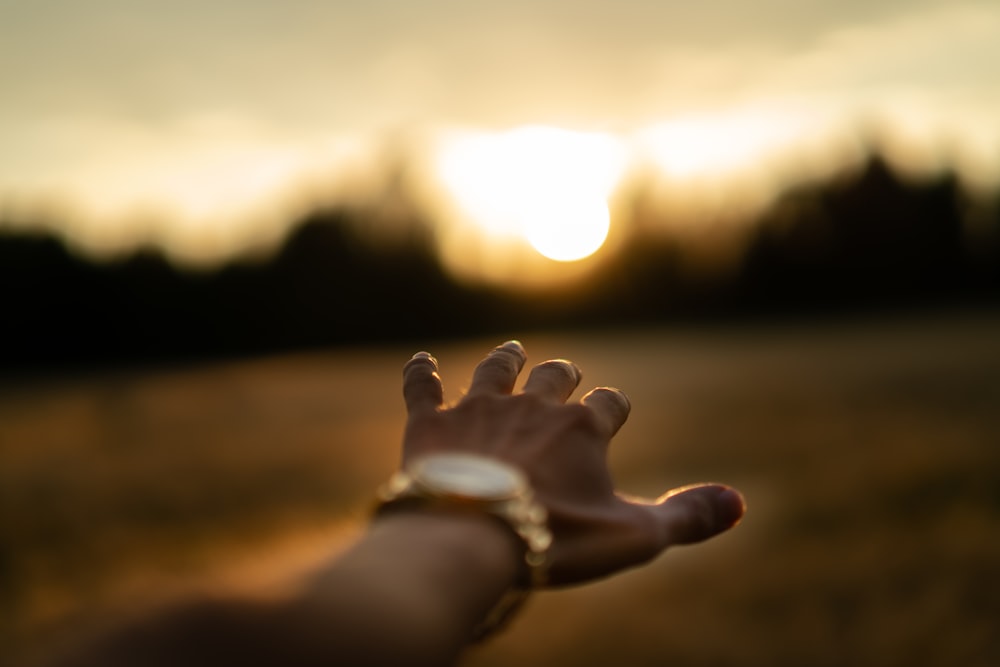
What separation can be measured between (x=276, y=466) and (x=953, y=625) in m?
11.6

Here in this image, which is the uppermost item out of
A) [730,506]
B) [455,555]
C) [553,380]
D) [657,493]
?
[553,380]

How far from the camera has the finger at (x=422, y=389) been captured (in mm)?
2039

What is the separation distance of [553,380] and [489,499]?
552mm

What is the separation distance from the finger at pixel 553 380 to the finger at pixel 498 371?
39 millimetres

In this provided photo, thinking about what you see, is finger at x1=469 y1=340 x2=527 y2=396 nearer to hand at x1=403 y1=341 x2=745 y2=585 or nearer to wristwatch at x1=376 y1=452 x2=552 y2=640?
hand at x1=403 y1=341 x2=745 y2=585

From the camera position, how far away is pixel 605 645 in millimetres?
7738

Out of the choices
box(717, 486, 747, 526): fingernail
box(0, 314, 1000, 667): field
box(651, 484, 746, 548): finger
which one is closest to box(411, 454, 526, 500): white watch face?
box(0, 314, 1000, 667): field

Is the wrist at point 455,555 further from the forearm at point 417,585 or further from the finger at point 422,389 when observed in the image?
the finger at point 422,389

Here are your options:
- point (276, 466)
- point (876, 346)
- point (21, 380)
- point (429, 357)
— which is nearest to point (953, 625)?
point (429, 357)

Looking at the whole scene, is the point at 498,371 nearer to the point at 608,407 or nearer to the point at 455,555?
the point at 608,407

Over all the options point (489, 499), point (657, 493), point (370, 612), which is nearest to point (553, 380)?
point (489, 499)

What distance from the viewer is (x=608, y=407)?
2160 mm

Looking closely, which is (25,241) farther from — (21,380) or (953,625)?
(953,625)

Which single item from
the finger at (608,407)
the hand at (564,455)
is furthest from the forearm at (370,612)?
the finger at (608,407)
